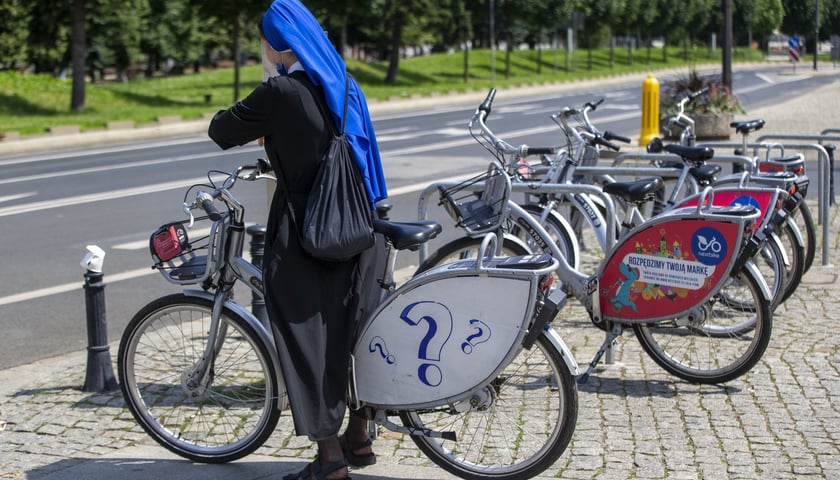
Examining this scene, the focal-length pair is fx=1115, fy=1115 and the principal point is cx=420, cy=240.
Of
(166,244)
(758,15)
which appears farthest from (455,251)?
(758,15)

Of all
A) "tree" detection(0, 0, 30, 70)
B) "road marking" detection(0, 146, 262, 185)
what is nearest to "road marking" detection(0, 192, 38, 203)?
"road marking" detection(0, 146, 262, 185)

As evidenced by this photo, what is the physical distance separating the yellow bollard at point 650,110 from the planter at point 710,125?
0.64 metres

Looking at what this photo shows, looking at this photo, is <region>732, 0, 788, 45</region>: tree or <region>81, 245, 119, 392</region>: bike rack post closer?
<region>81, 245, 119, 392</region>: bike rack post

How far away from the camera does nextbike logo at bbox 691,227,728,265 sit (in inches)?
207

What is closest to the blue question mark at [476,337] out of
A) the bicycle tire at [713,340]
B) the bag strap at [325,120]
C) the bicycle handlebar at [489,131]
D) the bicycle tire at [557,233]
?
the bag strap at [325,120]

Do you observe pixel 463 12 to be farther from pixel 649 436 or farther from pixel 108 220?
pixel 649 436

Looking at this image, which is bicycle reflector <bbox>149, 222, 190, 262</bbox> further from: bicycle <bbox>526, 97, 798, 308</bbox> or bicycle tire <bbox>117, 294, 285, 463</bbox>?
bicycle <bbox>526, 97, 798, 308</bbox>

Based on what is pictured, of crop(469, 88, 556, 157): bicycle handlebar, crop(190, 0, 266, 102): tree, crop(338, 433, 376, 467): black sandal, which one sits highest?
crop(190, 0, 266, 102): tree

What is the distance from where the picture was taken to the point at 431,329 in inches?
159

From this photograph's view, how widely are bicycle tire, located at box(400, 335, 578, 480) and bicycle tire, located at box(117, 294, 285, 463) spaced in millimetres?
664

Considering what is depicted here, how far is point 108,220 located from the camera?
11.8 m

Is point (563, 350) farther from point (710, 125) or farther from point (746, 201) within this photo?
point (710, 125)

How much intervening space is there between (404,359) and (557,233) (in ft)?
8.37

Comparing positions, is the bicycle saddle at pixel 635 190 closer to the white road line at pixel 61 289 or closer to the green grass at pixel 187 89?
the white road line at pixel 61 289
